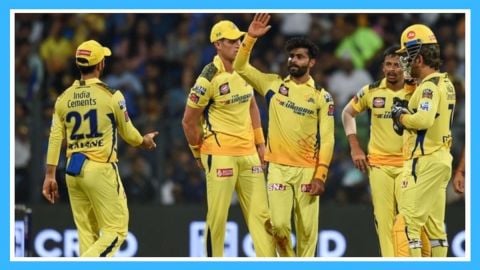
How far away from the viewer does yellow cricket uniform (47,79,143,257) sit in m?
15.8

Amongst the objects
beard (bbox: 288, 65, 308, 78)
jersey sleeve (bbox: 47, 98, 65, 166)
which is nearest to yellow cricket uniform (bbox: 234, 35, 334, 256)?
beard (bbox: 288, 65, 308, 78)

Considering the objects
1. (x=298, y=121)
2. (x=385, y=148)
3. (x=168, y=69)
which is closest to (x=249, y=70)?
(x=298, y=121)

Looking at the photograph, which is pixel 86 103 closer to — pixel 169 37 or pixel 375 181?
pixel 375 181

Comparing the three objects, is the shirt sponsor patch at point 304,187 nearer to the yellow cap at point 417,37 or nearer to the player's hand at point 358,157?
the player's hand at point 358,157

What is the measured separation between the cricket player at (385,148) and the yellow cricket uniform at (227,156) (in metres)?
1.13

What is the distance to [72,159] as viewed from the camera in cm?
1597

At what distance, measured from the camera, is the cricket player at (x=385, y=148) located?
16609mm

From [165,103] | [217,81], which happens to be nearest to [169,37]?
[165,103]

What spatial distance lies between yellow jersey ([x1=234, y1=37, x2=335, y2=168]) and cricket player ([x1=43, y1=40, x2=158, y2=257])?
1.39 m

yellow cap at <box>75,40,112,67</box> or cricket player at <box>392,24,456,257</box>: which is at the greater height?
yellow cap at <box>75,40,112,67</box>

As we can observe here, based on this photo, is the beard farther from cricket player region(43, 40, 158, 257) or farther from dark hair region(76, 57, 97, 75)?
dark hair region(76, 57, 97, 75)

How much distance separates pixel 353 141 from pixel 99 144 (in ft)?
8.97

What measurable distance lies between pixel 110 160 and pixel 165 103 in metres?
6.01

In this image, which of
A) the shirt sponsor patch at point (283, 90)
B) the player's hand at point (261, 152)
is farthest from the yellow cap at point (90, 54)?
the player's hand at point (261, 152)
